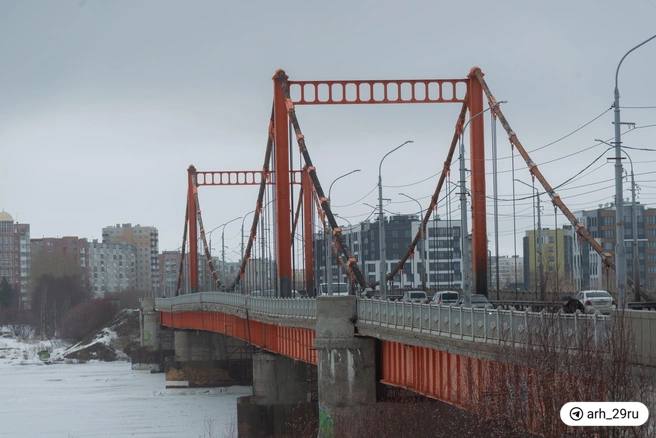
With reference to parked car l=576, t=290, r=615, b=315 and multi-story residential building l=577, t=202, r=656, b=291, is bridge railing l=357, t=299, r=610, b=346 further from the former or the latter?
multi-story residential building l=577, t=202, r=656, b=291

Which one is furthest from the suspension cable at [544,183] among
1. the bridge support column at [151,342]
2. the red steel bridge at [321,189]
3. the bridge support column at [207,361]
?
the bridge support column at [151,342]

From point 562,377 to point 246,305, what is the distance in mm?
61624

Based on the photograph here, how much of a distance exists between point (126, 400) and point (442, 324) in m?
78.7

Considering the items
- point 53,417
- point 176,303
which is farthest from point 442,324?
point 176,303

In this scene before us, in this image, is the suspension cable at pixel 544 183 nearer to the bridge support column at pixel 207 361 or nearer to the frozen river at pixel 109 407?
the frozen river at pixel 109 407

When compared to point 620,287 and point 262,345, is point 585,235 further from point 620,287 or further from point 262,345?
point 262,345

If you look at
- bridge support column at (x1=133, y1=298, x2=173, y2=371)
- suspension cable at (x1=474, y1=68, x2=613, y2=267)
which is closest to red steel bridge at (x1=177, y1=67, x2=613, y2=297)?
suspension cable at (x1=474, y1=68, x2=613, y2=267)

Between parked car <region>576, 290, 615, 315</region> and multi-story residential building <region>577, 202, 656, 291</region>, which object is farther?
multi-story residential building <region>577, 202, 656, 291</region>

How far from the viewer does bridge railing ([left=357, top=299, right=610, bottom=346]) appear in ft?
95.4

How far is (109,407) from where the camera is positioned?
361 ft

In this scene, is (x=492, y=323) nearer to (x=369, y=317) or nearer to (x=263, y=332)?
(x=369, y=317)

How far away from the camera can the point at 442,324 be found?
137 feet

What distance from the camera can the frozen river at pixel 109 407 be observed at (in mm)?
90625

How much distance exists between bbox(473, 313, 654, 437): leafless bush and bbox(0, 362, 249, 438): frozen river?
42668 mm
